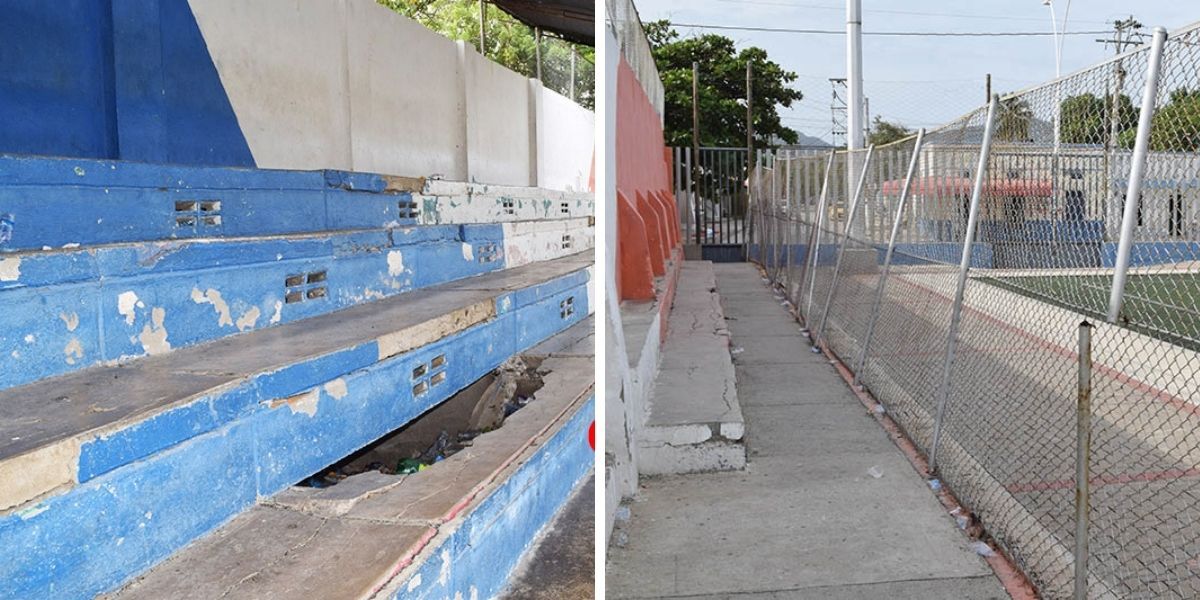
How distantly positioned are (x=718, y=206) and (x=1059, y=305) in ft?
51.8

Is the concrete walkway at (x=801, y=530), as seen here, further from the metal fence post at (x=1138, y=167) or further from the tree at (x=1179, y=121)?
the tree at (x=1179, y=121)

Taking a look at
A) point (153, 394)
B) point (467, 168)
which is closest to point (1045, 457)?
point (467, 168)

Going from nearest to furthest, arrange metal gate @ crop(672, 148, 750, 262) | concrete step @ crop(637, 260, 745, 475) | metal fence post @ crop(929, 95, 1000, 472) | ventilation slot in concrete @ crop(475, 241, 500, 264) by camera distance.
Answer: metal fence post @ crop(929, 95, 1000, 472), concrete step @ crop(637, 260, 745, 475), ventilation slot in concrete @ crop(475, 241, 500, 264), metal gate @ crop(672, 148, 750, 262)

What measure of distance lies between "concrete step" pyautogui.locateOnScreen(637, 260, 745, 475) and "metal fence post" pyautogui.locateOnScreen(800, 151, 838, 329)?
2674 millimetres

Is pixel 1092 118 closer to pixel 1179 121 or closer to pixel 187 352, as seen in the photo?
pixel 1179 121

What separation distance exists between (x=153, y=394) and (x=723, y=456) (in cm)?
336

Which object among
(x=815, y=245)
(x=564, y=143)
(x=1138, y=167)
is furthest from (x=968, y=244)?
(x=815, y=245)

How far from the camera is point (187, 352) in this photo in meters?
3.00

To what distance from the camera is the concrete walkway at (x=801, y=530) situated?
3.88m

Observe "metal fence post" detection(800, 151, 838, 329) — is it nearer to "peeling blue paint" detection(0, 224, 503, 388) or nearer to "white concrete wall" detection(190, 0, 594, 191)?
"white concrete wall" detection(190, 0, 594, 191)

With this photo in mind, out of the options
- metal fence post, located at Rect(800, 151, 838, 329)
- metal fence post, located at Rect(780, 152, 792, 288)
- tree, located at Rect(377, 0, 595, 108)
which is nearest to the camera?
tree, located at Rect(377, 0, 595, 108)

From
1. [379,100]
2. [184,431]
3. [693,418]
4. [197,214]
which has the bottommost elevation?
[693,418]

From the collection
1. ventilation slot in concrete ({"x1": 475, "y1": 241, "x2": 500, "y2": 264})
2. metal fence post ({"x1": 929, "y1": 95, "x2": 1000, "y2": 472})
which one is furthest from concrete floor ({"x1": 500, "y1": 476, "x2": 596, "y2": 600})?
ventilation slot in concrete ({"x1": 475, "y1": 241, "x2": 500, "y2": 264})

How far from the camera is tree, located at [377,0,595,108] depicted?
298 centimetres
